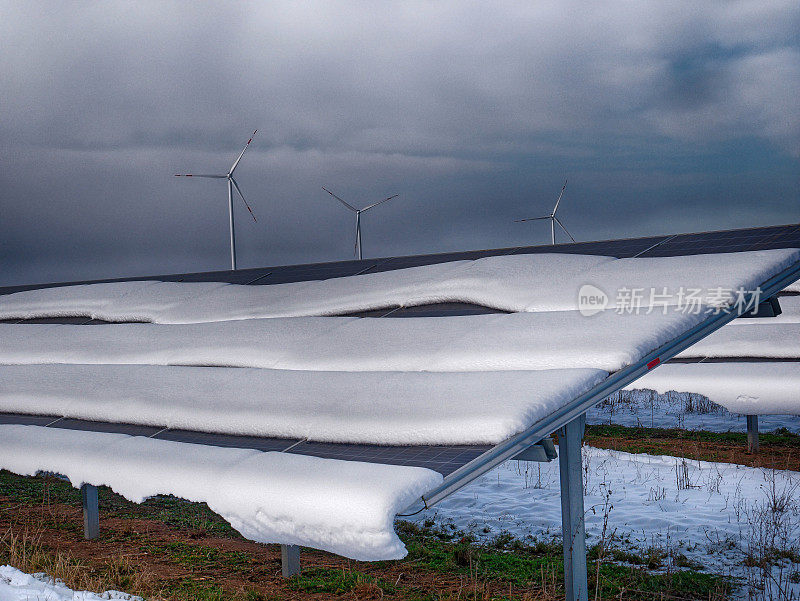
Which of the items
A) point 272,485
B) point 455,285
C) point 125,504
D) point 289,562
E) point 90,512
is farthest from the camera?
point 125,504

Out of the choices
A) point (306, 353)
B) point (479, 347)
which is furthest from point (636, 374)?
point (306, 353)

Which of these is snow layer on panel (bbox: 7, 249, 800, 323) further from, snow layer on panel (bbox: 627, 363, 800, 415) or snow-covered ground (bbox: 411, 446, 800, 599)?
snow layer on panel (bbox: 627, 363, 800, 415)

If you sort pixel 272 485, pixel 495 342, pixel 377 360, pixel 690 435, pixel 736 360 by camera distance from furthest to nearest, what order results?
1. pixel 690 435
2. pixel 736 360
3. pixel 377 360
4. pixel 495 342
5. pixel 272 485

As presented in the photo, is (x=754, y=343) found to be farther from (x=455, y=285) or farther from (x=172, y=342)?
(x=172, y=342)

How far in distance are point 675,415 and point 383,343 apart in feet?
53.0

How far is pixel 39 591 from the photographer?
7602 millimetres

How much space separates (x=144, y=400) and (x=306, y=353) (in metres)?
1.65

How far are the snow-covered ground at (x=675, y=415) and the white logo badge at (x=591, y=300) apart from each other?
42.2 ft

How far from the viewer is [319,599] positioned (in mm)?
8133

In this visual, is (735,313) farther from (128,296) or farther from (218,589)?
(128,296)

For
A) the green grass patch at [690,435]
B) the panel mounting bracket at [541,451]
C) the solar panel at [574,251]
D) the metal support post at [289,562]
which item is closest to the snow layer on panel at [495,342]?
the panel mounting bracket at [541,451]

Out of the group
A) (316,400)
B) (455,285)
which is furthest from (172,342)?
(316,400)

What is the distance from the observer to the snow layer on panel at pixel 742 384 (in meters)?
12.4

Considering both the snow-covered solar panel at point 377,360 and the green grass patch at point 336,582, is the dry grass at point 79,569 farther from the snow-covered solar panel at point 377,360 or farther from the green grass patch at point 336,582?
the snow-covered solar panel at point 377,360
